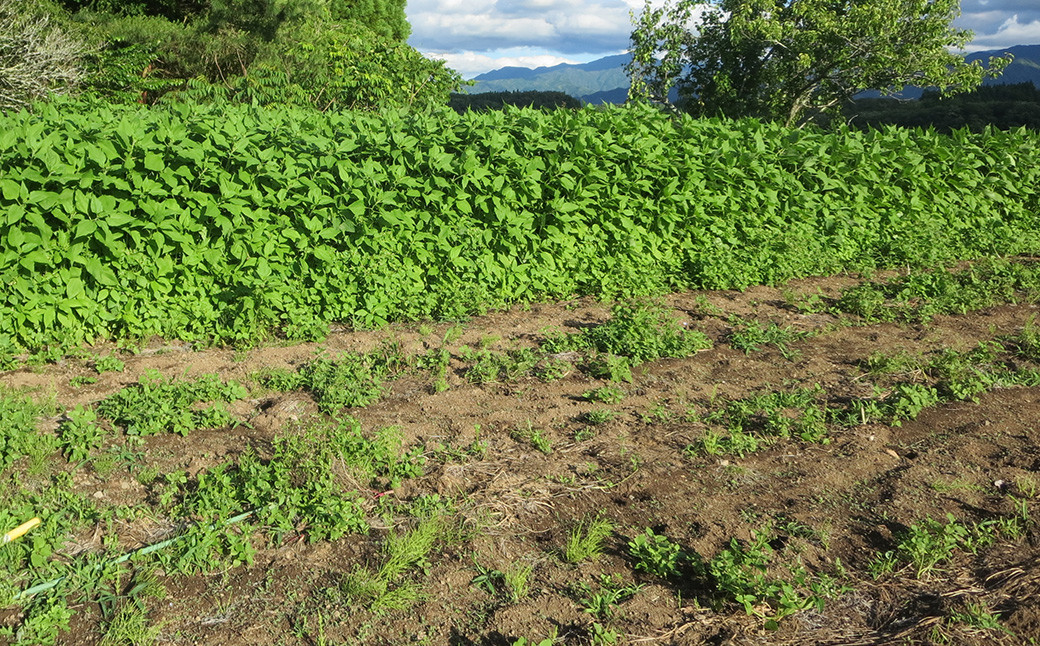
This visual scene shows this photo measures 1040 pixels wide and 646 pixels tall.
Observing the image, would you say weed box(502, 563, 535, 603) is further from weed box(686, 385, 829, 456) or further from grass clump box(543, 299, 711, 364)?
grass clump box(543, 299, 711, 364)

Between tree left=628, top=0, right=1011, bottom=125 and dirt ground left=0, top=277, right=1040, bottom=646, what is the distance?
1612 cm

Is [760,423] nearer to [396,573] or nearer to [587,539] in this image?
[587,539]

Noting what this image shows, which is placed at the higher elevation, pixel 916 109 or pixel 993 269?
pixel 916 109

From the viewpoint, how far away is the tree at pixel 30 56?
1231 centimetres

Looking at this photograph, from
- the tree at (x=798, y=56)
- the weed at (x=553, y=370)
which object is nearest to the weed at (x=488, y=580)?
the weed at (x=553, y=370)

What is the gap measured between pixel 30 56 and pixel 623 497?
13.1 metres

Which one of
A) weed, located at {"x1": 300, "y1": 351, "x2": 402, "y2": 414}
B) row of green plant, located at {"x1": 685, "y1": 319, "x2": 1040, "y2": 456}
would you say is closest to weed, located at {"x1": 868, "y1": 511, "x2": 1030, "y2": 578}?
row of green plant, located at {"x1": 685, "y1": 319, "x2": 1040, "y2": 456}

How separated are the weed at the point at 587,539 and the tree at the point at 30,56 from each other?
40.2 feet

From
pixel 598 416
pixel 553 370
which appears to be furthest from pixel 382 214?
pixel 598 416

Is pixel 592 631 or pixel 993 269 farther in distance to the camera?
pixel 993 269

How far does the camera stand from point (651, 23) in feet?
71.7

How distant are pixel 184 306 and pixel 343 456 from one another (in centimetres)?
227

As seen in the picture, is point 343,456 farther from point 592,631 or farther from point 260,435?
point 592,631

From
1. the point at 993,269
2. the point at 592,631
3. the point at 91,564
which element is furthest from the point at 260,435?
the point at 993,269
